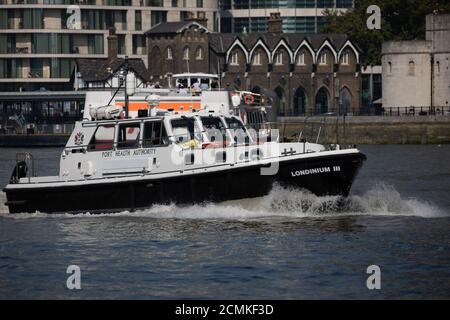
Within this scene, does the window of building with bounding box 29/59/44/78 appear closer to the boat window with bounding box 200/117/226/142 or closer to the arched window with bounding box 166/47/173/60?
the arched window with bounding box 166/47/173/60

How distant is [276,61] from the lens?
127 meters

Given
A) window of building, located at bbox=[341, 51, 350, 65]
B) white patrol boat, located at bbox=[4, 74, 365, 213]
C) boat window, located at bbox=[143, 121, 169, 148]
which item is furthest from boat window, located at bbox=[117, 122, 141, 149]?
window of building, located at bbox=[341, 51, 350, 65]

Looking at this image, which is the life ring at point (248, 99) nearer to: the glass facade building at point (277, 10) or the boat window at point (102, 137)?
the boat window at point (102, 137)

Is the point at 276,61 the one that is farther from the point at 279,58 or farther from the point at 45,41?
the point at 45,41

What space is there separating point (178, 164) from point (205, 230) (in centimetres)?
254

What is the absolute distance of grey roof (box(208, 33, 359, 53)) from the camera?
125375mm

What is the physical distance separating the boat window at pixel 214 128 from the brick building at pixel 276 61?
79.4 metres

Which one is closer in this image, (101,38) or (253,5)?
(101,38)

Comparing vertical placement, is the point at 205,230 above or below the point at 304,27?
below

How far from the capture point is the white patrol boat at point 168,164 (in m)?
39.2

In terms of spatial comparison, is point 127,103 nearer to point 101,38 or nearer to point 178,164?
point 178,164

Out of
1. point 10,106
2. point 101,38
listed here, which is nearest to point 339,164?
point 10,106
